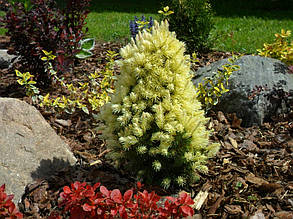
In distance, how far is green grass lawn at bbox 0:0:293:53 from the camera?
7454 mm

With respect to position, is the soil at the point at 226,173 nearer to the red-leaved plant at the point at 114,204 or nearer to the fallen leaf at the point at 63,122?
the fallen leaf at the point at 63,122

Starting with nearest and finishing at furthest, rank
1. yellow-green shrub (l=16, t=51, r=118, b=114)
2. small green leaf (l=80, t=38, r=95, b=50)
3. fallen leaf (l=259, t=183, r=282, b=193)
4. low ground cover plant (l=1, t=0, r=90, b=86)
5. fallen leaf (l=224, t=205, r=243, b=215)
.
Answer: fallen leaf (l=224, t=205, r=243, b=215) → fallen leaf (l=259, t=183, r=282, b=193) → yellow-green shrub (l=16, t=51, r=118, b=114) → low ground cover plant (l=1, t=0, r=90, b=86) → small green leaf (l=80, t=38, r=95, b=50)

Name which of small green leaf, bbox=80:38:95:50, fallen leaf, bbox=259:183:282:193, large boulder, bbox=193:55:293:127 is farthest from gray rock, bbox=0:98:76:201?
small green leaf, bbox=80:38:95:50

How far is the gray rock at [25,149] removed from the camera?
2.90 m

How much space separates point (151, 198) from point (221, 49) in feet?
16.2

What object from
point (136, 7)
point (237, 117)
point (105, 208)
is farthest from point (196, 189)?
point (136, 7)

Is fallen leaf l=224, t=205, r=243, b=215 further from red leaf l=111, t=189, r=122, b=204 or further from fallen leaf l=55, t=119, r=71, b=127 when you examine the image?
fallen leaf l=55, t=119, r=71, b=127

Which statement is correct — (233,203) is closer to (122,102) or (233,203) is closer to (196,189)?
(196,189)

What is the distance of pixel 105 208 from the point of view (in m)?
2.29

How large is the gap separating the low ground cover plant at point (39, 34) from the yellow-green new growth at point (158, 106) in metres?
2.25

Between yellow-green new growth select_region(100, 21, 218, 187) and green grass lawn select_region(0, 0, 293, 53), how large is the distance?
155 inches

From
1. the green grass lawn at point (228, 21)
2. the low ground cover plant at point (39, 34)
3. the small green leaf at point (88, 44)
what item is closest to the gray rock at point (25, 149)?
the low ground cover plant at point (39, 34)

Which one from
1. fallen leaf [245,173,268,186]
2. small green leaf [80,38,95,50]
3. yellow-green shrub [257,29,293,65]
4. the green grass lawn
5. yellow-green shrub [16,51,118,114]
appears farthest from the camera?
the green grass lawn

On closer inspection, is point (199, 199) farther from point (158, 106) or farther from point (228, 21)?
point (228, 21)
